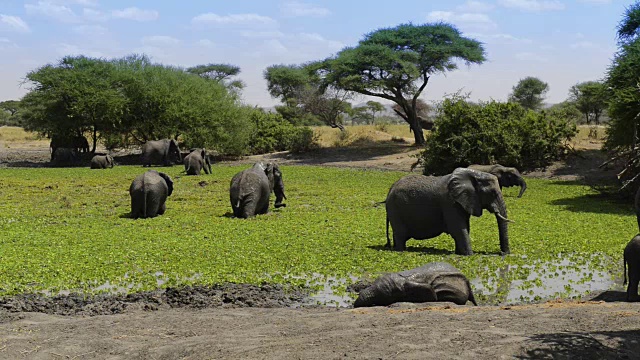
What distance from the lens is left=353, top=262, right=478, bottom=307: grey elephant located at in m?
10.5

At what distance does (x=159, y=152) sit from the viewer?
42.4 metres

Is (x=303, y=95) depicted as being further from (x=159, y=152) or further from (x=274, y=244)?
(x=274, y=244)

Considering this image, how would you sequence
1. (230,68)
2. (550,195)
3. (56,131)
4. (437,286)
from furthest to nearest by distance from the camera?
(230,68) < (56,131) < (550,195) < (437,286)

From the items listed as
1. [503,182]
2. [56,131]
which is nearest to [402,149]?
[56,131]

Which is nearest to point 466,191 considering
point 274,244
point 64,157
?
point 274,244

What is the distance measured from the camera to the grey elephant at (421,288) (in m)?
10.5

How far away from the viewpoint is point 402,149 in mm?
48844

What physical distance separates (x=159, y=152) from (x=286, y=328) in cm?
3483

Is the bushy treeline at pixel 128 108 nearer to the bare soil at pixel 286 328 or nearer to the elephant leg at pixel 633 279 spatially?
the bare soil at pixel 286 328

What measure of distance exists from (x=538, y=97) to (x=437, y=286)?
239ft

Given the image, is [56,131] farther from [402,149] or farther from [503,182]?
[503,182]

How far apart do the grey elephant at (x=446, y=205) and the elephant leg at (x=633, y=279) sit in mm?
3966

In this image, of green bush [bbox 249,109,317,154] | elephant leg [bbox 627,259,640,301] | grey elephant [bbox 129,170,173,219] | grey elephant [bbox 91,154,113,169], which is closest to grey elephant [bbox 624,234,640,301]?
elephant leg [bbox 627,259,640,301]

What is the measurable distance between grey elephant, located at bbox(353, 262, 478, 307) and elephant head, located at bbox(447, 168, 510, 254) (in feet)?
12.3
